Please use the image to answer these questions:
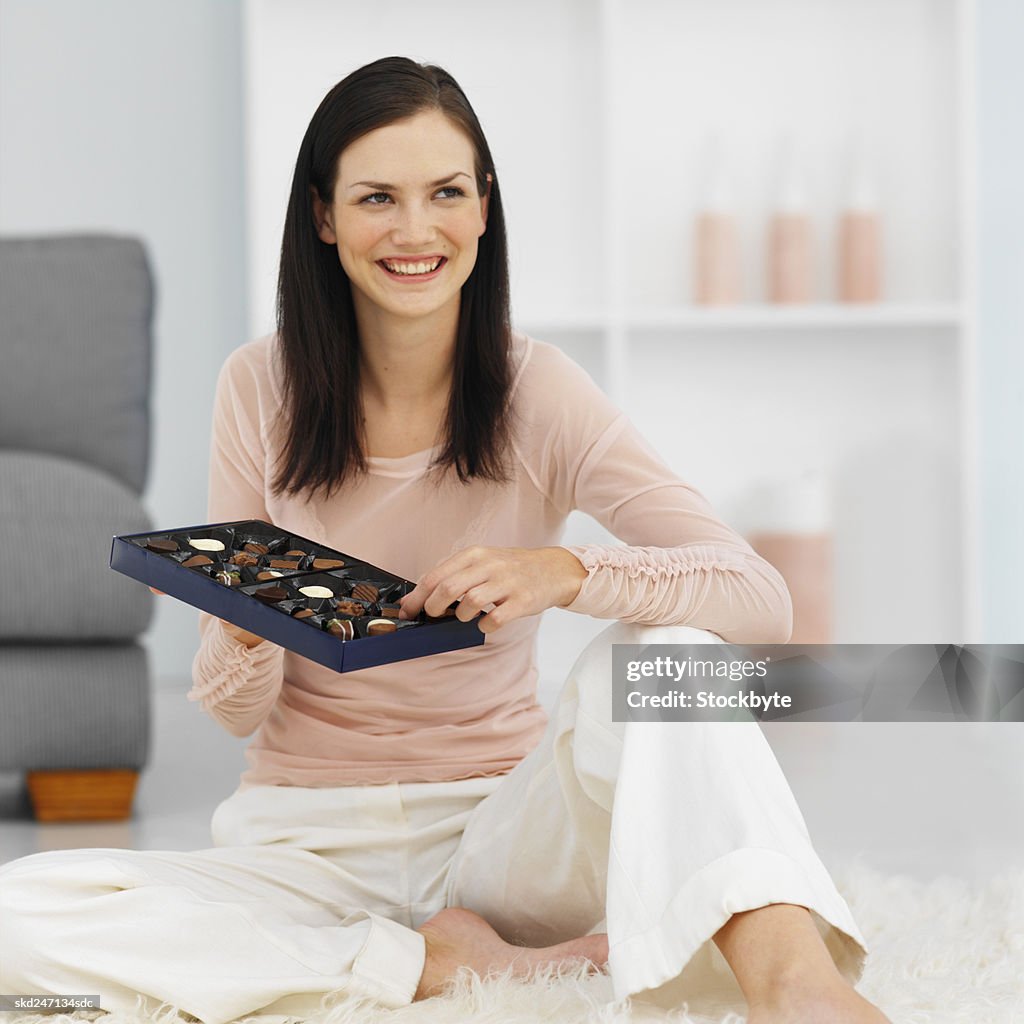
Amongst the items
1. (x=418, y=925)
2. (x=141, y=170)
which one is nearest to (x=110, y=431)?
(x=141, y=170)

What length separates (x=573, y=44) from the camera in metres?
2.35

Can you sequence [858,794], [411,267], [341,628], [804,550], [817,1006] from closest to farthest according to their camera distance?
1. [817,1006]
2. [341,628]
3. [411,267]
4. [858,794]
5. [804,550]

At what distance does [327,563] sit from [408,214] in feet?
0.88

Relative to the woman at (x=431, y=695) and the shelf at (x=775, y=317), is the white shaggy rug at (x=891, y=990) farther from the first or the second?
the shelf at (x=775, y=317)

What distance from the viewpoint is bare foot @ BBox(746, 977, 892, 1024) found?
0.72 meters

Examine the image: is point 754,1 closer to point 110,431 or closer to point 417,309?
point 110,431

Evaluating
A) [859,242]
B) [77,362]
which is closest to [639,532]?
[77,362]

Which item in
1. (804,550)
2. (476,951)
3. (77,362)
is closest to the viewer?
(476,951)

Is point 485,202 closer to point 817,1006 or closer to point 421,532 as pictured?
point 421,532

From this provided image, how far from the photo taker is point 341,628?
0.84 m

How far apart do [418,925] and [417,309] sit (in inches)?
18.2

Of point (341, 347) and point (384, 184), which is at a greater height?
point (384, 184)

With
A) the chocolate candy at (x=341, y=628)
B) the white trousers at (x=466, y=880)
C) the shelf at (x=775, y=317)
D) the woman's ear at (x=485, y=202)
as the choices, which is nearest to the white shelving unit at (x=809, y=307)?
the shelf at (x=775, y=317)

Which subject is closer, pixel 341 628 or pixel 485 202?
pixel 341 628
